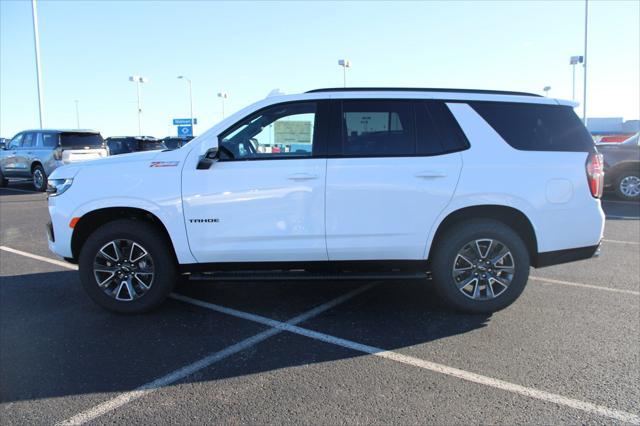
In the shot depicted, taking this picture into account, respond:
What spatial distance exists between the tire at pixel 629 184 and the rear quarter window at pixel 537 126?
31.4 ft

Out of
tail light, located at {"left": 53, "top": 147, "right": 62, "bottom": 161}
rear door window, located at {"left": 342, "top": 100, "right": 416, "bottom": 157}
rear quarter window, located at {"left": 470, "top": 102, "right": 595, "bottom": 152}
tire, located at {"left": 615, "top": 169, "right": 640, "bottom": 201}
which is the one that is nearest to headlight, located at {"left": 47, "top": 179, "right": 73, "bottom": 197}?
rear door window, located at {"left": 342, "top": 100, "right": 416, "bottom": 157}

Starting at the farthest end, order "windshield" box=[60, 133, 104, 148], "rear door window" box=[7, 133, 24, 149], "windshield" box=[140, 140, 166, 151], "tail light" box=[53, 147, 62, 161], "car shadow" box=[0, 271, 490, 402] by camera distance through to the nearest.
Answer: "windshield" box=[140, 140, 166, 151] → "rear door window" box=[7, 133, 24, 149] → "windshield" box=[60, 133, 104, 148] → "tail light" box=[53, 147, 62, 161] → "car shadow" box=[0, 271, 490, 402]

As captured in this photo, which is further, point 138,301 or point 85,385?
point 138,301

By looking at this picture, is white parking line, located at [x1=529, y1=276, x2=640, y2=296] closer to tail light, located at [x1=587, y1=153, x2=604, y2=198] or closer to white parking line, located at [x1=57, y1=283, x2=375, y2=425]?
tail light, located at [x1=587, y1=153, x2=604, y2=198]

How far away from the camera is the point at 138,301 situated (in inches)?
181

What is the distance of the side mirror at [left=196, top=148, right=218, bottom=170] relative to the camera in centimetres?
436

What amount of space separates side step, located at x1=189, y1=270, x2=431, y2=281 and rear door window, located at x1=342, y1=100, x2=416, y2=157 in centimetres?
111

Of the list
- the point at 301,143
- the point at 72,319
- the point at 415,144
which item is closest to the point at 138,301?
the point at 72,319

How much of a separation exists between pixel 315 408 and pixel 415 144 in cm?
254

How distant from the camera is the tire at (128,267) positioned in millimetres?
4488

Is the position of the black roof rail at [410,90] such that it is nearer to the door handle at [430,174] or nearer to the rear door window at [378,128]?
the rear door window at [378,128]

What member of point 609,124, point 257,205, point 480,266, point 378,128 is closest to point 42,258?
point 257,205

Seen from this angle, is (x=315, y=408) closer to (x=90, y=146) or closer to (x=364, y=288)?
(x=364, y=288)

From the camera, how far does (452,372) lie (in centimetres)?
350
